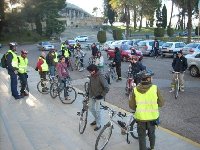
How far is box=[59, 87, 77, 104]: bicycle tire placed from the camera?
1369 cm

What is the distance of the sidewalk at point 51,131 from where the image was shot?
29.3 ft

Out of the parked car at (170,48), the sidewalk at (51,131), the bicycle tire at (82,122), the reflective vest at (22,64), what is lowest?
the sidewalk at (51,131)

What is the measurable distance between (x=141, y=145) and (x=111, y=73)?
11.4 m

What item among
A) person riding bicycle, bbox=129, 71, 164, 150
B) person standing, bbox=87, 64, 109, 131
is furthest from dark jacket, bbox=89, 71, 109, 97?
person riding bicycle, bbox=129, 71, 164, 150

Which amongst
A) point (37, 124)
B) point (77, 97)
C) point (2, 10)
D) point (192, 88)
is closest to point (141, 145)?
point (37, 124)

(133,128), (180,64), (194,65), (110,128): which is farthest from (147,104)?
(194,65)

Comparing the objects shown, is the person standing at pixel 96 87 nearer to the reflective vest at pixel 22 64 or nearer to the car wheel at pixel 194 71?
the reflective vest at pixel 22 64

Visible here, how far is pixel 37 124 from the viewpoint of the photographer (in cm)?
1101

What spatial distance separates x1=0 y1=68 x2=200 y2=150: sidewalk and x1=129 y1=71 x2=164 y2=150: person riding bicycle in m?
1.44

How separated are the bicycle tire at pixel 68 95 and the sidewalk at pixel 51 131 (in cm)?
20

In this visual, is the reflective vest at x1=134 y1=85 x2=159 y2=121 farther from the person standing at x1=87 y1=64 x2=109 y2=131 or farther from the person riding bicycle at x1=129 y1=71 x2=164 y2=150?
the person standing at x1=87 y1=64 x2=109 y2=131

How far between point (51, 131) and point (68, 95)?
3763 mm

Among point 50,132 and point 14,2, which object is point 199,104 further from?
point 14,2

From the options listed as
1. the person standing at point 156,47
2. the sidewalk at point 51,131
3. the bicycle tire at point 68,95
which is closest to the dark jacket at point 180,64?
the sidewalk at point 51,131
